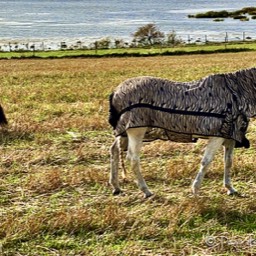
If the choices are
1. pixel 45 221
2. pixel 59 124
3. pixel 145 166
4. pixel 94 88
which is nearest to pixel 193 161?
pixel 145 166

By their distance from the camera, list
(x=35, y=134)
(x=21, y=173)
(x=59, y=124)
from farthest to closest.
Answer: (x=59, y=124) → (x=35, y=134) → (x=21, y=173)

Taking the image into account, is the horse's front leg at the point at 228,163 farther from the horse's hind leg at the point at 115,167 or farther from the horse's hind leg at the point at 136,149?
the horse's hind leg at the point at 115,167

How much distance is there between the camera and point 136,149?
6.30 m

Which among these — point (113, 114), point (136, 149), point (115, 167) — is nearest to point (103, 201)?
point (115, 167)

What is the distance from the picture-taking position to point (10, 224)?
17.6 feet

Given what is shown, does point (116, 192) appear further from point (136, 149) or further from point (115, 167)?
point (136, 149)

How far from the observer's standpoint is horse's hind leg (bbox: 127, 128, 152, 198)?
246 inches

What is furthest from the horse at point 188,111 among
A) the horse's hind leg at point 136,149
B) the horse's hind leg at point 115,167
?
the horse's hind leg at point 115,167

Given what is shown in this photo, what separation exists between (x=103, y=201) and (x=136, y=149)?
2.21ft

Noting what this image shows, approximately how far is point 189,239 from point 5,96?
10.8 meters

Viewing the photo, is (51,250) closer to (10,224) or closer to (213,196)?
(10,224)

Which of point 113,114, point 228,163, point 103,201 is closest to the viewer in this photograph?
point 103,201

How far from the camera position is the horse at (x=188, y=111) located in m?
6.01

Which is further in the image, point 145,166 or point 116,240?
point 145,166
